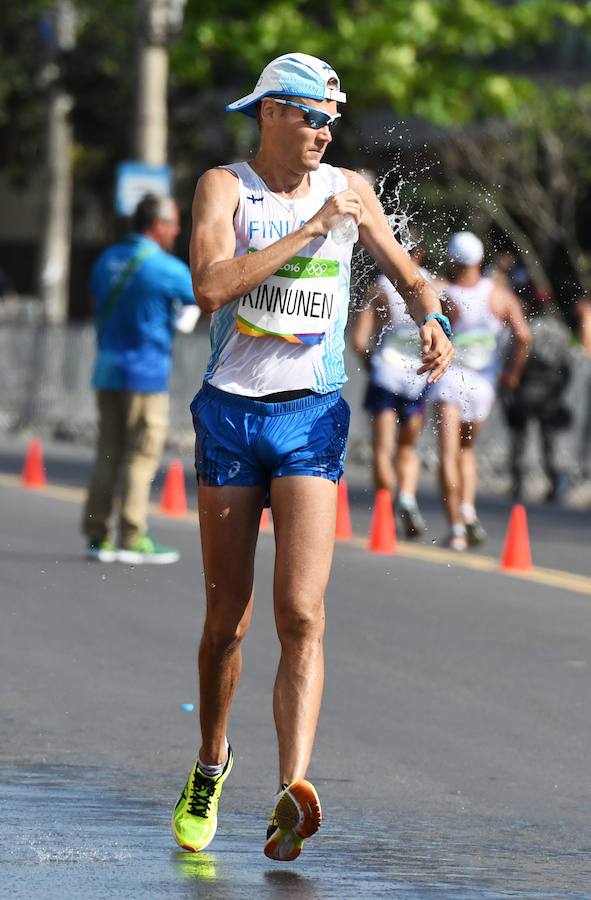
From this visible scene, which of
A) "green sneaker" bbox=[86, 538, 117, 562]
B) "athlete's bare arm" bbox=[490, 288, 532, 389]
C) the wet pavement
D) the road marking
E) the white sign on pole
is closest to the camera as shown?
the wet pavement

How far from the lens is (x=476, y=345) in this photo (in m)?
13.9

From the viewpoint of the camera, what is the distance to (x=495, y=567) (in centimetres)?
1316

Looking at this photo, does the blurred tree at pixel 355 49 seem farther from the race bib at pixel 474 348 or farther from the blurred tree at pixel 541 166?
the race bib at pixel 474 348

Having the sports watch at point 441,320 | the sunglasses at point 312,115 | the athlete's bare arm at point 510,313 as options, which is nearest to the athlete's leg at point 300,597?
the sports watch at point 441,320

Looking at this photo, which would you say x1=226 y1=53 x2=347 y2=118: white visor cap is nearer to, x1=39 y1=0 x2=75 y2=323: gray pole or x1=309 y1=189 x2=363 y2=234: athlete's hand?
x1=309 y1=189 x2=363 y2=234: athlete's hand

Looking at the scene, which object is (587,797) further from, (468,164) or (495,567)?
(468,164)

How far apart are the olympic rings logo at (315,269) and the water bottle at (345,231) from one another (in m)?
0.08

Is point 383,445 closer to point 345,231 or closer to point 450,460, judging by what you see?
point 450,460

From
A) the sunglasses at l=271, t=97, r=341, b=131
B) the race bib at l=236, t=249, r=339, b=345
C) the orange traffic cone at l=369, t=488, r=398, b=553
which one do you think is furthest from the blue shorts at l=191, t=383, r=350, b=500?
the orange traffic cone at l=369, t=488, r=398, b=553

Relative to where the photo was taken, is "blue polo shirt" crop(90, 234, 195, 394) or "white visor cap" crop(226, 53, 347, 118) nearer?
"white visor cap" crop(226, 53, 347, 118)

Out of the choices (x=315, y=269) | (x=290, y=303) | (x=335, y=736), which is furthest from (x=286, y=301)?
(x=335, y=736)

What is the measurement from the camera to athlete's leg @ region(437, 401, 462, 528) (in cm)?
1391

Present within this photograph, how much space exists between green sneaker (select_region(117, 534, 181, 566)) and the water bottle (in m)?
6.88

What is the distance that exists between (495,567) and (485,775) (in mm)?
6041
